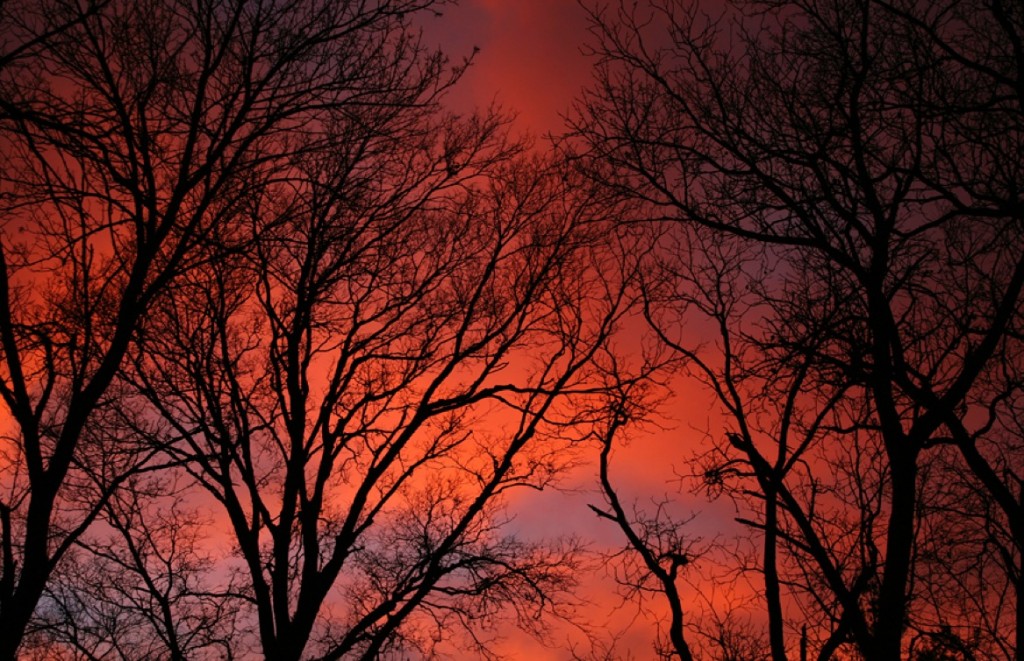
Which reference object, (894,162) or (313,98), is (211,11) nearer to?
(313,98)

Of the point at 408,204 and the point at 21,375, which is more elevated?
the point at 408,204

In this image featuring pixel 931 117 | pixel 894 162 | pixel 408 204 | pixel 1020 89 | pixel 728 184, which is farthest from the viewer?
pixel 408 204

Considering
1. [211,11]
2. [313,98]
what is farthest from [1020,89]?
[211,11]

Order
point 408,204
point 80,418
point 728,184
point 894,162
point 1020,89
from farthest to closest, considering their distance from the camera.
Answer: point 408,204, point 728,184, point 894,162, point 1020,89, point 80,418

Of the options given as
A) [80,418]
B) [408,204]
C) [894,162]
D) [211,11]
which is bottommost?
[80,418]

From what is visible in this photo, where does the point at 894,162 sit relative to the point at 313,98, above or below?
below

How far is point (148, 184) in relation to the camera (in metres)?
6.54

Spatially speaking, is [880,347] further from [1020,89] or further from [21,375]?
[21,375]

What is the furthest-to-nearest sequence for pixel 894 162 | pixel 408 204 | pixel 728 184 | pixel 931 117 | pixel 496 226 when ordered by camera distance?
pixel 496 226
pixel 408 204
pixel 728 184
pixel 894 162
pixel 931 117

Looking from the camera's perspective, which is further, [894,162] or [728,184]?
[728,184]

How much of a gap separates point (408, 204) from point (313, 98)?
178 inches

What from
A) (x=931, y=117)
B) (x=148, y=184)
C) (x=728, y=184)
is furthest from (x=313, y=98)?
(x=931, y=117)

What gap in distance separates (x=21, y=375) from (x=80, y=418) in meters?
0.73

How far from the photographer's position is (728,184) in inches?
317
